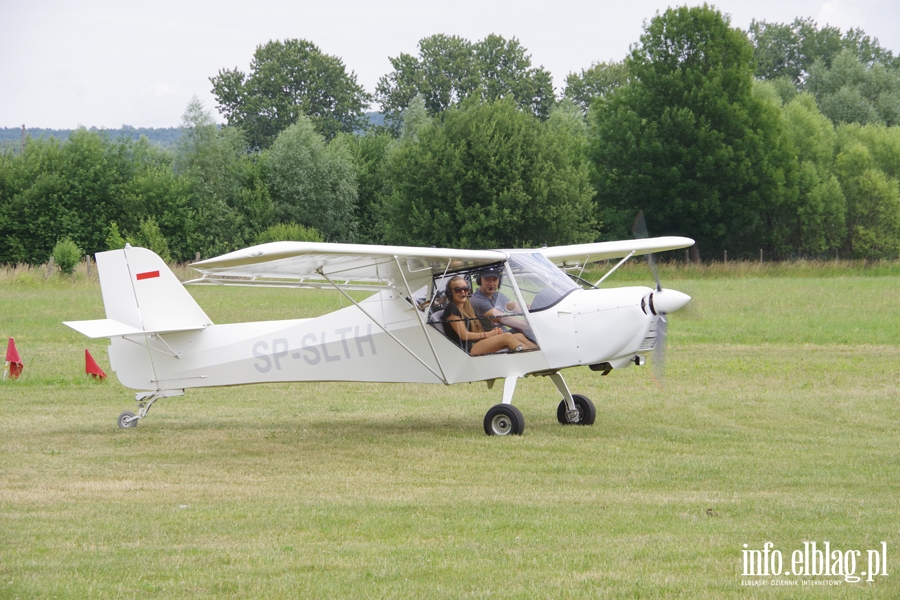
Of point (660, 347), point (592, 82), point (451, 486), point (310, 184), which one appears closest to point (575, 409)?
point (660, 347)

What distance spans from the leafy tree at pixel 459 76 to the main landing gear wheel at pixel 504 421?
81.8 metres

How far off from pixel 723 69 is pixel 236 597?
179 ft

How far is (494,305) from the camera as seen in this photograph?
37.9 feet

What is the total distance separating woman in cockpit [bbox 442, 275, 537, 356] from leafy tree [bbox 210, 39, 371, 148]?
258 feet

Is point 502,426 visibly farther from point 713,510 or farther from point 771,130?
point 771,130

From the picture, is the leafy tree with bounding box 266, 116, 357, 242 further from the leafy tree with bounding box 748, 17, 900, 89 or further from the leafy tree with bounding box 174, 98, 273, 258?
the leafy tree with bounding box 748, 17, 900, 89

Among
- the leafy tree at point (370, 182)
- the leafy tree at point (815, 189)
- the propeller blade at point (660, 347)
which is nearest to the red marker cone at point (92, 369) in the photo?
the propeller blade at point (660, 347)

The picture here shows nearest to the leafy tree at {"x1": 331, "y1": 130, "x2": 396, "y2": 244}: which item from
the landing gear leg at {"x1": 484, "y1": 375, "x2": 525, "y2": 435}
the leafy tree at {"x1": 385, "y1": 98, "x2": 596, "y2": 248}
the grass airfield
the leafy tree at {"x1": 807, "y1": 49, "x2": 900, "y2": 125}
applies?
the leafy tree at {"x1": 385, "y1": 98, "x2": 596, "y2": 248}

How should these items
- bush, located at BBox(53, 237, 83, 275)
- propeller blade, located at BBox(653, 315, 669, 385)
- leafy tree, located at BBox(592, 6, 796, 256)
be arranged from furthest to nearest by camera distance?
leafy tree, located at BBox(592, 6, 796, 256), bush, located at BBox(53, 237, 83, 275), propeller blade, located at BBox(653, 315, 669, 385)

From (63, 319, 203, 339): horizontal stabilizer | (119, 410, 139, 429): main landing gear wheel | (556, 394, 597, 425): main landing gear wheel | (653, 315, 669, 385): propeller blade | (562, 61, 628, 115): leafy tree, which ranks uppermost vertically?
(562, 61, 628, 115): leafy tree

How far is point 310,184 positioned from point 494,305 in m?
50.5

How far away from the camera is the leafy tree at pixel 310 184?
6081cm

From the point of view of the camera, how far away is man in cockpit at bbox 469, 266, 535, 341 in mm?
11461

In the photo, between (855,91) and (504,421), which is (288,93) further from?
(504,421)
